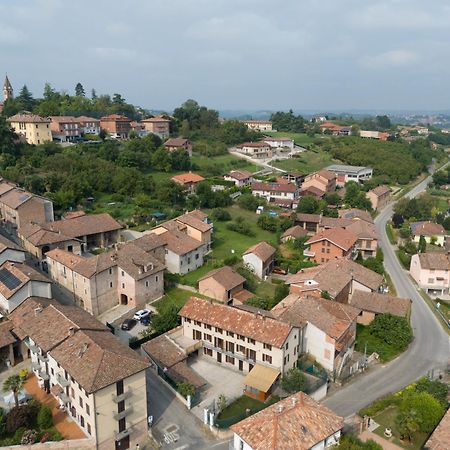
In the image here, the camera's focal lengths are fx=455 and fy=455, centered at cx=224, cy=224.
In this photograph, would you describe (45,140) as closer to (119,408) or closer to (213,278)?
(213,278)

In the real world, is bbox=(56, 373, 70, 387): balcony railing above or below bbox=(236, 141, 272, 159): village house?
below

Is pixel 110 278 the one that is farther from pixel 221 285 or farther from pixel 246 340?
pixel 246 340

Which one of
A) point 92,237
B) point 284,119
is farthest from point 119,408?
point 284,119

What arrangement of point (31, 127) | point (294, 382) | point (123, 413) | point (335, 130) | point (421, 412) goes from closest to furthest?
point (123, 413)
point (421, 412)
point (294, 382)
point (31, 127)
point (335, 130)

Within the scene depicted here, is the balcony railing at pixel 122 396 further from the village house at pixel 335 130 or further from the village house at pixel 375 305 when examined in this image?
the village house at pixel 335 130

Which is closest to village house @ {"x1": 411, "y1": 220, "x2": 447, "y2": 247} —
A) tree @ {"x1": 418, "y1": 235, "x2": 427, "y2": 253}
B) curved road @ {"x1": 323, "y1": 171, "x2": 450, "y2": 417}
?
tree @ {"x1": 418, "y1": 235, "x2": 427, "y2": 253}

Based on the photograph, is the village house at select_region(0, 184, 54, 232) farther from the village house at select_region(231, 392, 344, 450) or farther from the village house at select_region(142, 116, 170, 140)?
the village house at select_region(142, 116, 170, 140)

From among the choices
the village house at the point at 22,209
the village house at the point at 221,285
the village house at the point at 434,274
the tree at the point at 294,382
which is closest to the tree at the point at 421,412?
the tree at the point at 294,382

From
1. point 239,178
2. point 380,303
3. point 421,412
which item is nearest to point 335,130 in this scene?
point 239,178
